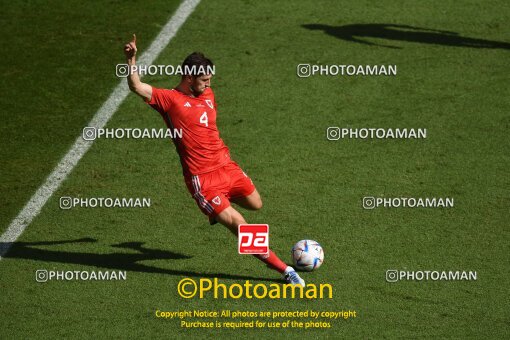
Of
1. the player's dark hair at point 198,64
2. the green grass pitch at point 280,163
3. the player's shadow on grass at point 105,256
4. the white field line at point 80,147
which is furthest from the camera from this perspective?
the white field line at point 80,147

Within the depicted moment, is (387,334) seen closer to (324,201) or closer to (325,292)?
(325,292)

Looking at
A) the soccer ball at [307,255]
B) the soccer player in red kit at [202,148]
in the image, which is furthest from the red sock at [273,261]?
the soccer ball at [307,255]

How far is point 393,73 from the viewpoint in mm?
14859

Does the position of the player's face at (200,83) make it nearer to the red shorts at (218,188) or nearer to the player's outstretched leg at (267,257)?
the red shorts at (218,188)

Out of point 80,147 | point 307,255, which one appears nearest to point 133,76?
point 307,255

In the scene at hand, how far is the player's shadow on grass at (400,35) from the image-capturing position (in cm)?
1562

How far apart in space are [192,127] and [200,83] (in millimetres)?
503

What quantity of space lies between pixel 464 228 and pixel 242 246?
9.12 ft

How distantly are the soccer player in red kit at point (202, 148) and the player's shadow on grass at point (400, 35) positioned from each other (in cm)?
549

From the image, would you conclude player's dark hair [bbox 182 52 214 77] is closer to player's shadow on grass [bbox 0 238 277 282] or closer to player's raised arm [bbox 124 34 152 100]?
player's raised arm [bbox 124 34 152 100]

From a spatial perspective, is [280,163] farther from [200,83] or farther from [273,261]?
[200,83]

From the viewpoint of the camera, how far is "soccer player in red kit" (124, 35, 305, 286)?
10.5 m

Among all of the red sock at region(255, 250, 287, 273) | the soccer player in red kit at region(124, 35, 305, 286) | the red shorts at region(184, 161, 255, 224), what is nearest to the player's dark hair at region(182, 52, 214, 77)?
the soccer player in red kit at region(124, 35, 305, 286)

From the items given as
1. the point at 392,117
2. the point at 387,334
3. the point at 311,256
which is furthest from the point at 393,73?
the point at 387,334
